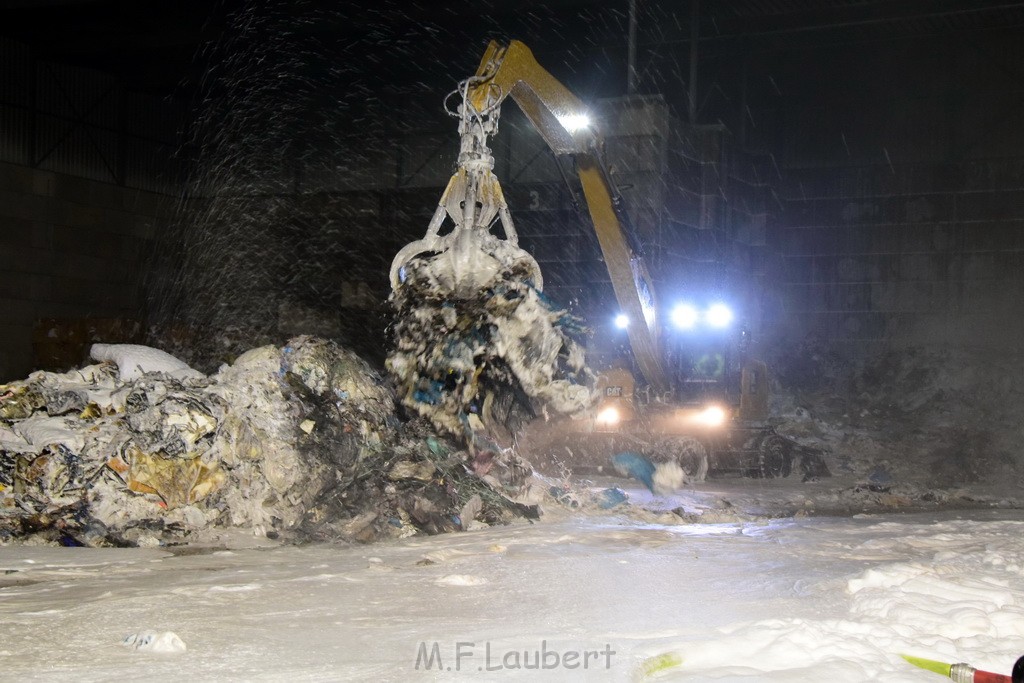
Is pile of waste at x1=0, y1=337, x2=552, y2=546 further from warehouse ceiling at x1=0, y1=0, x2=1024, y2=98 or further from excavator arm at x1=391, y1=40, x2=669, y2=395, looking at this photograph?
warehouse ceiling at x1=0, y1=0, x2=1024, y2=98

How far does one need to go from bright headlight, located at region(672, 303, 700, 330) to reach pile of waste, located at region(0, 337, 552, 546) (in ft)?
11.6

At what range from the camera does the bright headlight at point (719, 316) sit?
37.1ft

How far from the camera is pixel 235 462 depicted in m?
7.36

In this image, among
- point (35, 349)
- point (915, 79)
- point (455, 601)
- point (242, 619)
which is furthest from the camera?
point (915, 79)

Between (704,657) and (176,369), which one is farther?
(176,369)

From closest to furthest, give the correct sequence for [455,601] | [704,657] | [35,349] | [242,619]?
[704,657]
[242,619]
[455,601]
[35,349]

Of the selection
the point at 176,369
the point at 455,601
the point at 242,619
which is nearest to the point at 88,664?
the point at 242,619

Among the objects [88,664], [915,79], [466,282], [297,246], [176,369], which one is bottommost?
[88,664]

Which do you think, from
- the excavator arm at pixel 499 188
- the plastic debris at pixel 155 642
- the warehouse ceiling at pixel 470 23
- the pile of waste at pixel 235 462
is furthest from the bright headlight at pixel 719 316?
the plastic debris at pixel 155 642

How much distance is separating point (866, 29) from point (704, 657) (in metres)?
16.7

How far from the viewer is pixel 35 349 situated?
1755 cm

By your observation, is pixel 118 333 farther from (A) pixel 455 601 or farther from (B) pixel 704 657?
(B) pixel 704 657

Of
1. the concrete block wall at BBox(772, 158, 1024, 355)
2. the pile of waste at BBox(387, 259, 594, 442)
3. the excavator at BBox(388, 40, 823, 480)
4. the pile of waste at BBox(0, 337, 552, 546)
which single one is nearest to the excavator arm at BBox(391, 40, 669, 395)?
the excavator at BBox(388, 40, 823, 480)

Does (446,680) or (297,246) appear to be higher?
(297,246)
